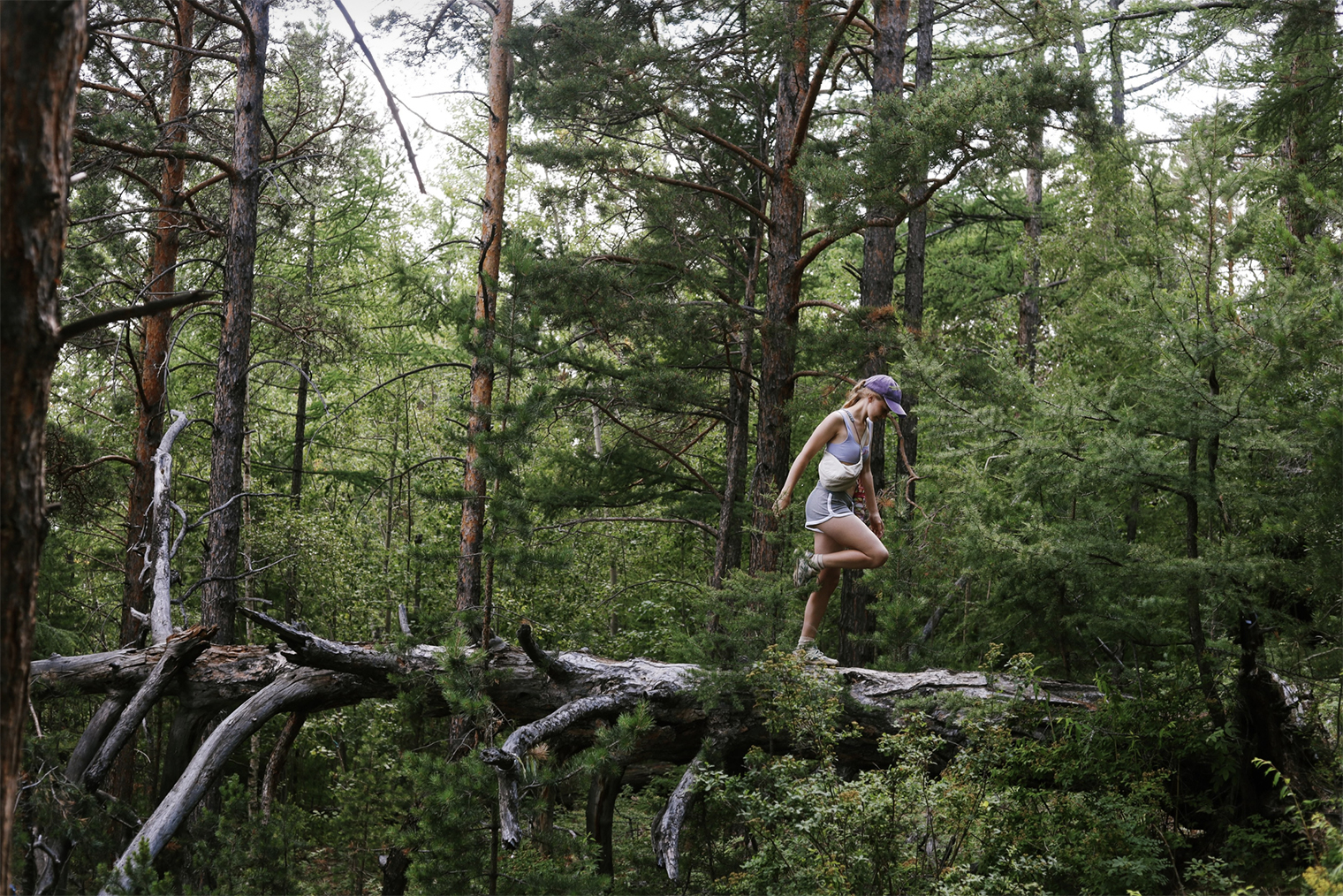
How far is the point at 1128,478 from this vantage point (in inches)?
247

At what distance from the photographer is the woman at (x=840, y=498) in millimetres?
7105

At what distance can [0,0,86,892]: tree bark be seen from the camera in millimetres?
2189

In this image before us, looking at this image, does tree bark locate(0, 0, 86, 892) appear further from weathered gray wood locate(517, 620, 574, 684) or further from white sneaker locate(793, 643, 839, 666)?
white sneaker locate(793, 643, 839, 666)

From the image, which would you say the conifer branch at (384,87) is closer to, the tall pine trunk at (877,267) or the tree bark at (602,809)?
the tree bark at (602,809)

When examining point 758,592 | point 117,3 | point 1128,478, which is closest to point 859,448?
point 758,592

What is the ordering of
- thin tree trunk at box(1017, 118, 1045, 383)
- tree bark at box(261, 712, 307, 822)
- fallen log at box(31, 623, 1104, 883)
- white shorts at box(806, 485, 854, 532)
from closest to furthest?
1. fallen log at box(31, 623, 1104, 883)
2. tree bark at box(261, 712, 307, 822)
3. white shorts at box(806, 485, 854, 532)
4. thin tree trunk at box(1017, 118, 1045, 383)

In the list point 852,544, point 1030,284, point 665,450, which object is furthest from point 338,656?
point 1030,284

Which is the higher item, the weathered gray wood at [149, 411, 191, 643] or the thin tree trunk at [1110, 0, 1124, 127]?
the thin tree trunk at [1110, 0, 1124, 127]

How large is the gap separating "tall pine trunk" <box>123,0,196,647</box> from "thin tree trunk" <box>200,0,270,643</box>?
6.94 ft

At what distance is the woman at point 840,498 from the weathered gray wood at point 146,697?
13.4 feet

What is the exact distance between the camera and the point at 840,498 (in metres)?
7.23

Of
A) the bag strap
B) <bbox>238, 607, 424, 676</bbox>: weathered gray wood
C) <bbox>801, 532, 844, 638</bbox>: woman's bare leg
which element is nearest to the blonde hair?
the bag strap

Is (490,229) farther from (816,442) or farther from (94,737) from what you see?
(94,737)

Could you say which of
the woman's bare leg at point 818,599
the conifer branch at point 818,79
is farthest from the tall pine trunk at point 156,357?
the woman's bare leg at point 818,599
